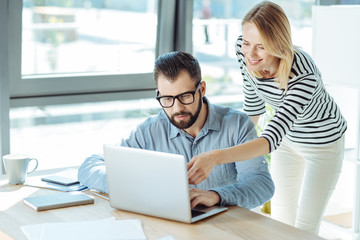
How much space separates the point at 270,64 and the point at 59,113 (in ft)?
4.58

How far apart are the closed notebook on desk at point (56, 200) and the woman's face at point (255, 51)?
79 cm

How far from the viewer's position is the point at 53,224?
5.27 ft

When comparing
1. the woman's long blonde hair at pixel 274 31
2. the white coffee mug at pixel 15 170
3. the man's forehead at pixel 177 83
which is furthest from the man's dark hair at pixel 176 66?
the white coffee mug at pixel 15 170

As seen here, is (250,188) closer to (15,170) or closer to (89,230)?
(89,230)

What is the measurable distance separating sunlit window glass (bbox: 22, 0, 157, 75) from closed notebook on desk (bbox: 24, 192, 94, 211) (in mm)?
1235

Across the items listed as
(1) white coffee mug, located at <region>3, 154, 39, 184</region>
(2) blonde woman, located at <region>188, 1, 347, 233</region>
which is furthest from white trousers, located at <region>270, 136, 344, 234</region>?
(1) white coffee mug, located at <region>3, 154, 39, 184</region>

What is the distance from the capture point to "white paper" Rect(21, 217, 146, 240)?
59.4 inches

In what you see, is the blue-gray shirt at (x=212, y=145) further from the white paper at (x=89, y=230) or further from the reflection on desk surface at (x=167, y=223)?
the white paper at (x=89, y=230)

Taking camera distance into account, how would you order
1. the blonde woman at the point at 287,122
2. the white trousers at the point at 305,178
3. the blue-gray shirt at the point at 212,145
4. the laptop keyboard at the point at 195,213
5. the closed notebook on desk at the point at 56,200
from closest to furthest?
the laptop keyboard at the point at 195,213 < the closed notebook on desk at the point at 56,200 < the blue-gray shirt at the point at 212,145 < the blonde woman at the point at 287,122 < the white trousers at the point at 305,178

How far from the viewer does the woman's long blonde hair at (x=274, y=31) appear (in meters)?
2.01

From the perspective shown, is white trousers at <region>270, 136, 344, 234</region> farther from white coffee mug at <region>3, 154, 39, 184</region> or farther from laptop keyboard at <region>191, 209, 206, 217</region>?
white coffee mug at <region>3, 154, 39, 184</region>

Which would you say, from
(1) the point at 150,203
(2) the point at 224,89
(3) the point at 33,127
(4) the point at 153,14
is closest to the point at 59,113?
(3) the point at 33,127

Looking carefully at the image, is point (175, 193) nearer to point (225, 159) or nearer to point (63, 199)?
point (225, 159)

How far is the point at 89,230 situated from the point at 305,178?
4.02ft
